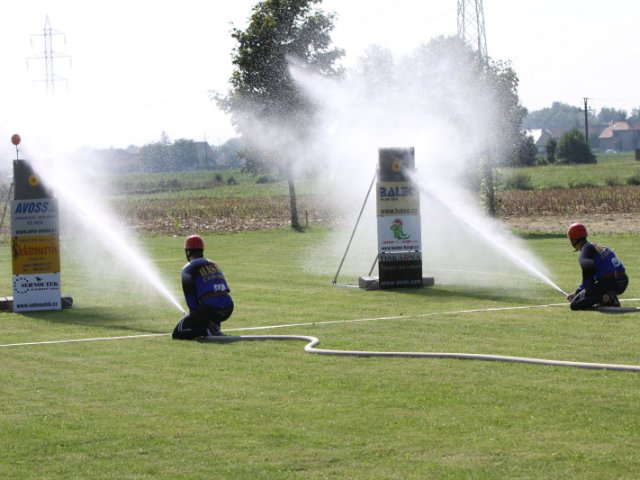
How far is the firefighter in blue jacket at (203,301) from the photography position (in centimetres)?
1591

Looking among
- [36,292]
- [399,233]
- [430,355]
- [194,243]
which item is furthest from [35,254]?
[430,355]

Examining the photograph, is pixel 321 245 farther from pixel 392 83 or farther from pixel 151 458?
pixel 151 458

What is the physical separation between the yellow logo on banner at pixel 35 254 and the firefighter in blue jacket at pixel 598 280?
31.5 feet

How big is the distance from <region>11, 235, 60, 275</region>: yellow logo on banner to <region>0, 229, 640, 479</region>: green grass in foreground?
4.21 feet

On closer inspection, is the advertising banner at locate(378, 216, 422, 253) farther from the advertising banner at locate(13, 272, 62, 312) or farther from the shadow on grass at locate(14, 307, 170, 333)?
the advertising banner at locate(13, 272, 62, 312)

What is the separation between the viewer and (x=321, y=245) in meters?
38.9

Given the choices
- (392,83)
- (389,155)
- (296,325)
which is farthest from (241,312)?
(392,83)

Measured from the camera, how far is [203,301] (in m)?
16.0

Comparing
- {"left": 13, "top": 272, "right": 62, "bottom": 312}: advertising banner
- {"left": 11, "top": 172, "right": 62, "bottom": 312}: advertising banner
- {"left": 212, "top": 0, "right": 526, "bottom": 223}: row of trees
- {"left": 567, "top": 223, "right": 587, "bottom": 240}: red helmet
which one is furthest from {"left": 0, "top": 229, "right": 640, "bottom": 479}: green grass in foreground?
{"left": 212, "top": 0, "right": 526, "bottom": 223}: row of trees

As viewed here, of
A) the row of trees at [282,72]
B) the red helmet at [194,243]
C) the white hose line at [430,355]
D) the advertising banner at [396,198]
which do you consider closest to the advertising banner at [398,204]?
the advertising banner at [396,198]

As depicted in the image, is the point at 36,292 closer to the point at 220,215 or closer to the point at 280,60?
the point at 280,60

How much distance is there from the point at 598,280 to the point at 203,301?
6.37 meters

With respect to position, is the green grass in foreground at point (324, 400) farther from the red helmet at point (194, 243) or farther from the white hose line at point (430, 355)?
the red helmet at point (194, 243)

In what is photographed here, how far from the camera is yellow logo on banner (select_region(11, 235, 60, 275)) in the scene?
2072cm
